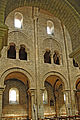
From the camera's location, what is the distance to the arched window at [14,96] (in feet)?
58.2

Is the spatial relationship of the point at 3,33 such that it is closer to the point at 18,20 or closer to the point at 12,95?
the point at 18,20

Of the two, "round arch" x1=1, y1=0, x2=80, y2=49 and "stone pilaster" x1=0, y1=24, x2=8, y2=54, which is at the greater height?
"round arch" x1=1, y1=0, x2=80, y2=49

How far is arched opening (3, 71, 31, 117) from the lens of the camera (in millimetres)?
17109

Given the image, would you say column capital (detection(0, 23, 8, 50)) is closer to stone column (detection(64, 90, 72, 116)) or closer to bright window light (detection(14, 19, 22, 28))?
stone column (detection(64, 90, 72, 116))

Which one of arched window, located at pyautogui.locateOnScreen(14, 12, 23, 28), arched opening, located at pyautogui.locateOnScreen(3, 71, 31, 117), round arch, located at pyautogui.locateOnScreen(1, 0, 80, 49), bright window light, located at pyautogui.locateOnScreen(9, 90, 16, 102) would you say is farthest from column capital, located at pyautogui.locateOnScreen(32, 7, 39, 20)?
round arch, located at pyautogui.locateOnScreen(1, 0, 80, 49)

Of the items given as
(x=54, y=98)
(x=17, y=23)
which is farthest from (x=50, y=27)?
(x=54, y=98)

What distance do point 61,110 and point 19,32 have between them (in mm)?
10807

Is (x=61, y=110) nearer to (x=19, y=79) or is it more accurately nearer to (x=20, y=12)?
(x=19, y=79)

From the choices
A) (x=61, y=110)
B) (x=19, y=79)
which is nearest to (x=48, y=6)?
(x=19, y=79)

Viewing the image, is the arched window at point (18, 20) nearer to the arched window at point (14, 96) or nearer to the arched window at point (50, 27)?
the arched window at point (50, 27)

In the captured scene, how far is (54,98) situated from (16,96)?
4.82 metres

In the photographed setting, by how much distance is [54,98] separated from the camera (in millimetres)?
19672

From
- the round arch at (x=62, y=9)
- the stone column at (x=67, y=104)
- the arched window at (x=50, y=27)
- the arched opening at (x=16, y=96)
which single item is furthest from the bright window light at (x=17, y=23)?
the round arch at (x=62, y=9)

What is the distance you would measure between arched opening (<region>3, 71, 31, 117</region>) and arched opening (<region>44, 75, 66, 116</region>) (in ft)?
8.60
